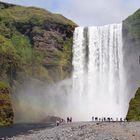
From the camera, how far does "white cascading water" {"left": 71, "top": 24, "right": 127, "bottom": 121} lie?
410ft

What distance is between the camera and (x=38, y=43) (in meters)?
144

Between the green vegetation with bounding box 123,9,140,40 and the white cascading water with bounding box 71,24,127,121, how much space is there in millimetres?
2176

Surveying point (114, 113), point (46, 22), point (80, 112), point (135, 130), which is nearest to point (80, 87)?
point (80, 112)

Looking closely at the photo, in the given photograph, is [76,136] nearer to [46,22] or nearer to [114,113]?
[114,113]

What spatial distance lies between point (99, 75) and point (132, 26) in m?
17.8

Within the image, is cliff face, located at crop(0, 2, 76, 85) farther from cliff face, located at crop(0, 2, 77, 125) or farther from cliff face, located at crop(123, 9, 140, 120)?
cliff face, located at crop(123, 9, 140, 120)

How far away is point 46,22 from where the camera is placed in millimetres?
146625

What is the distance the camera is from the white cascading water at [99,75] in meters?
125

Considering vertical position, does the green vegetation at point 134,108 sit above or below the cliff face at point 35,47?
below

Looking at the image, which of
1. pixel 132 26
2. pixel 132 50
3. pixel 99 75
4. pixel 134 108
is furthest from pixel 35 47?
pixel 134 108

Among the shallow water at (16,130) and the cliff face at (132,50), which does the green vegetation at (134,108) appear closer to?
the shallow water at (16,130)

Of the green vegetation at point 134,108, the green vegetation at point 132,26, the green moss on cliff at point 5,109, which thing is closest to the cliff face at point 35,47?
the green moss on cliff at point 5,109

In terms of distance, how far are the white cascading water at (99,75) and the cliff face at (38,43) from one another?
219 inches

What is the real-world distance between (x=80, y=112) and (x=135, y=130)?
248 feet
